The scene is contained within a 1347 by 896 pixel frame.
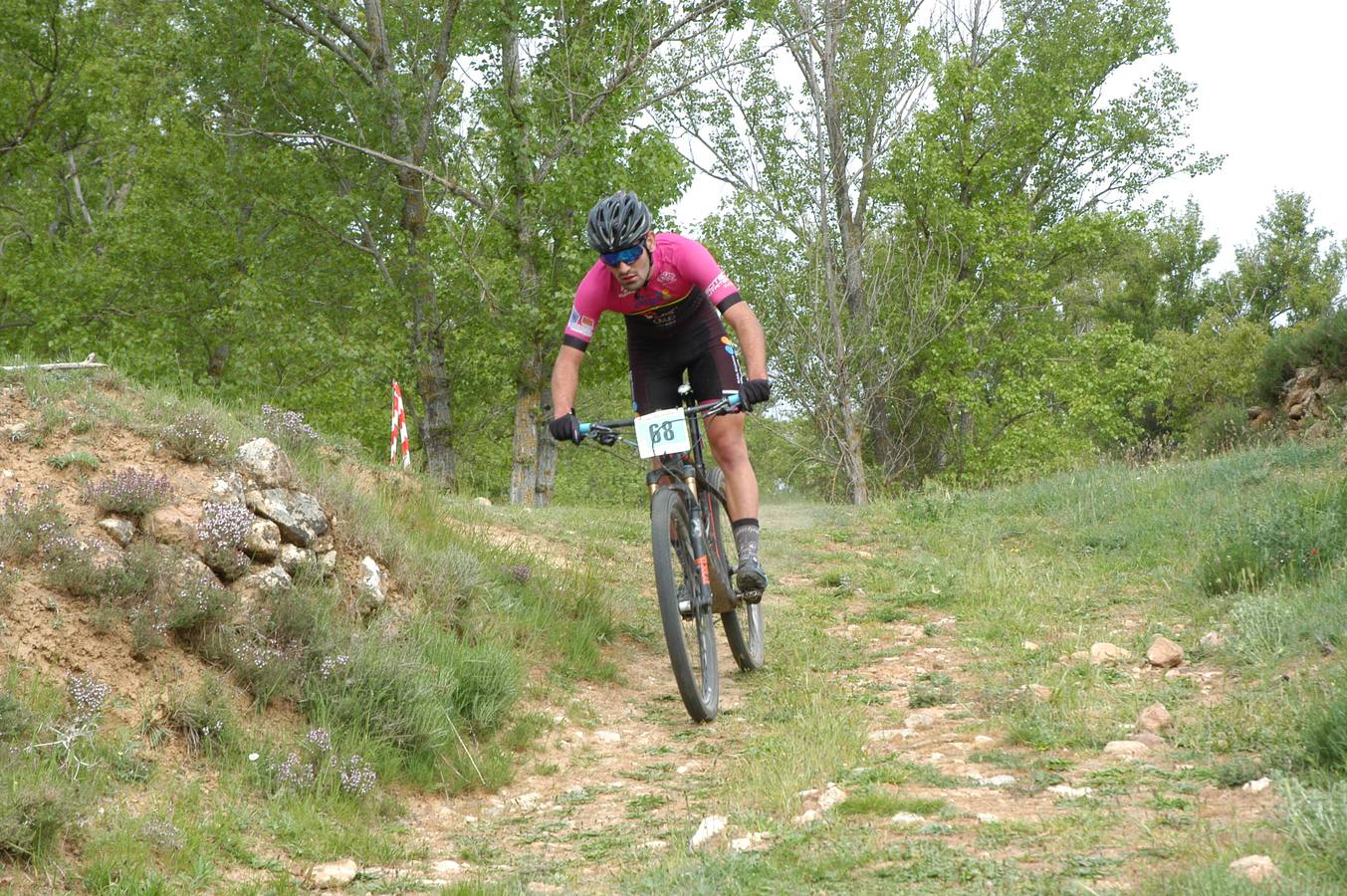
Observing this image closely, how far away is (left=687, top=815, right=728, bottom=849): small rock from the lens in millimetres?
3627

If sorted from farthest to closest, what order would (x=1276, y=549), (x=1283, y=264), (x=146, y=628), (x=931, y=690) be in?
(x=1283, y=264)
(x=1276, y=549)
(x=931, y=690)
(x=146, y=628)

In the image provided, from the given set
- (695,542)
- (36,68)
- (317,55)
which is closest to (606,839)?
(695,542)

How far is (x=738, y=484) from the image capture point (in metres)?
6.26

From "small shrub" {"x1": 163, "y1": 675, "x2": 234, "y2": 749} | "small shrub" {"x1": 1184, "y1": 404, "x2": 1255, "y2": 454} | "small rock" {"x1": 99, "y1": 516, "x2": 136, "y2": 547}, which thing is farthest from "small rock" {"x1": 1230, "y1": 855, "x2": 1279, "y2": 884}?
"small shrub" {"x1": 1184, "y1": 404, "x2": 1255, "y2": 454}

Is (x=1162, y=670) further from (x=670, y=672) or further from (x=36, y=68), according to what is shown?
(x=36, y=68)

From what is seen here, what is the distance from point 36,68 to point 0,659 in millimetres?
22151

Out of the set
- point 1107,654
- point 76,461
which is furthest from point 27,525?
point 1107,654

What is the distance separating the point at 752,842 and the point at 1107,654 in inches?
110

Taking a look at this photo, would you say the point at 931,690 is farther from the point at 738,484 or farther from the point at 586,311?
the point at 586,311

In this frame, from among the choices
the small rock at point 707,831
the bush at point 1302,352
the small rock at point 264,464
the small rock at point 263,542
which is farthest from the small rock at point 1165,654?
the bush at point 1302,352

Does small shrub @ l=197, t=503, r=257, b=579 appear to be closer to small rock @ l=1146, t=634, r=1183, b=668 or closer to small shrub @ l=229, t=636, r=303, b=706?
small shrub @ l=229, t=636, r=303, b=706

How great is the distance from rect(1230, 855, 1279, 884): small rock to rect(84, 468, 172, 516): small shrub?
4269 mm

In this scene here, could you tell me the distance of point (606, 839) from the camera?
398 cm

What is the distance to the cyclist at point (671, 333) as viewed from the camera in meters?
5.60
